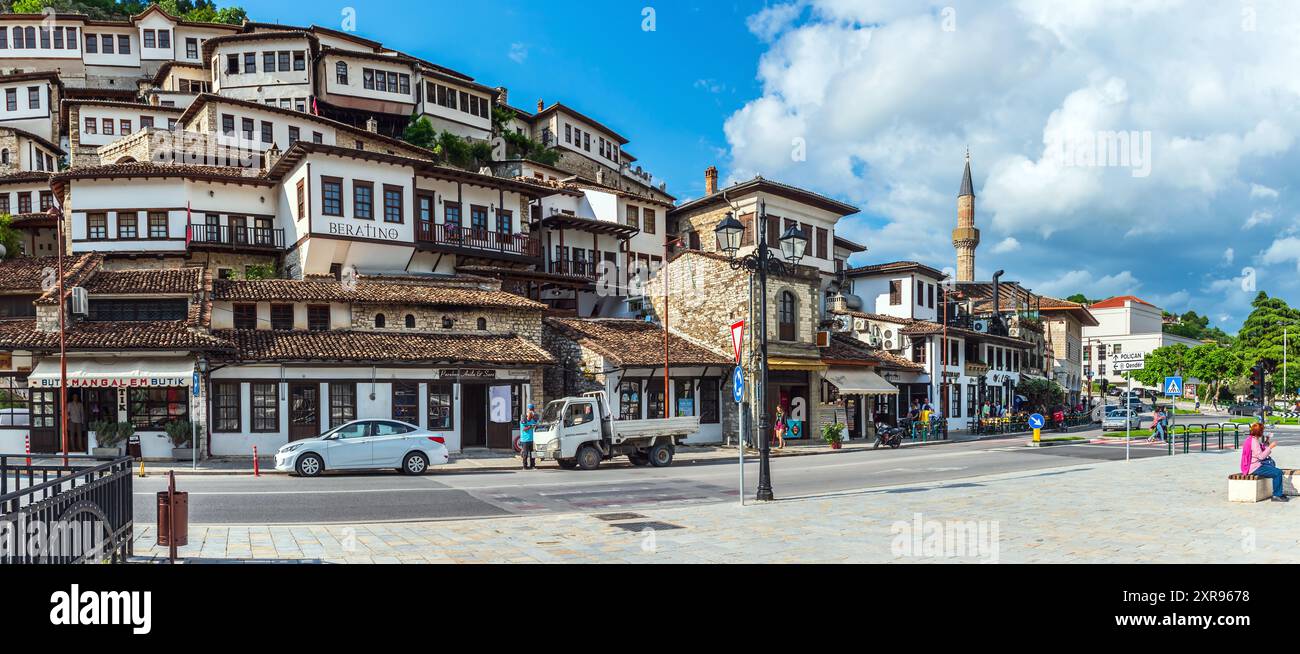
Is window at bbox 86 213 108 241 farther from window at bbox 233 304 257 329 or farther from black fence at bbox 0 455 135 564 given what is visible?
black fence at bbox 0 455 135 564

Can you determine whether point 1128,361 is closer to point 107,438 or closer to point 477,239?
point 477,239

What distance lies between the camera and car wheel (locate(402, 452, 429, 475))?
2092cm

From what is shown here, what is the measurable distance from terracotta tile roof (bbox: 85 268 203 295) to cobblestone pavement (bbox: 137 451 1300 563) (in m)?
18.3

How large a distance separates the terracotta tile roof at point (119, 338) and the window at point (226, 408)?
1.51m

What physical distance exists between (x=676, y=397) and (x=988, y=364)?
26.7 meters

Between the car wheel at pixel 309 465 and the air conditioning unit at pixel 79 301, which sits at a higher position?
the air conditioning unit at pixel 79 301

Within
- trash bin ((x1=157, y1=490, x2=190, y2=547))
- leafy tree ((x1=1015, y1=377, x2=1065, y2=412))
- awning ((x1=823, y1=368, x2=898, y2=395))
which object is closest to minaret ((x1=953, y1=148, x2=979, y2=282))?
leafy tree ((x1=1015, y1=377, x2=1065, y2=412))

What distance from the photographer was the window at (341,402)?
2652 cm

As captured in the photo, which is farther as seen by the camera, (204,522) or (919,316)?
(919,316)

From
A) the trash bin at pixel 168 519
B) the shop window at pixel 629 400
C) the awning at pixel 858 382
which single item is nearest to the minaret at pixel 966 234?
the awning at pixel 858 382

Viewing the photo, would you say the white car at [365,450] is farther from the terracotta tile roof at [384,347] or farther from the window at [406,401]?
the window at [406,401]

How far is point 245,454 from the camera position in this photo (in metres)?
25.4
